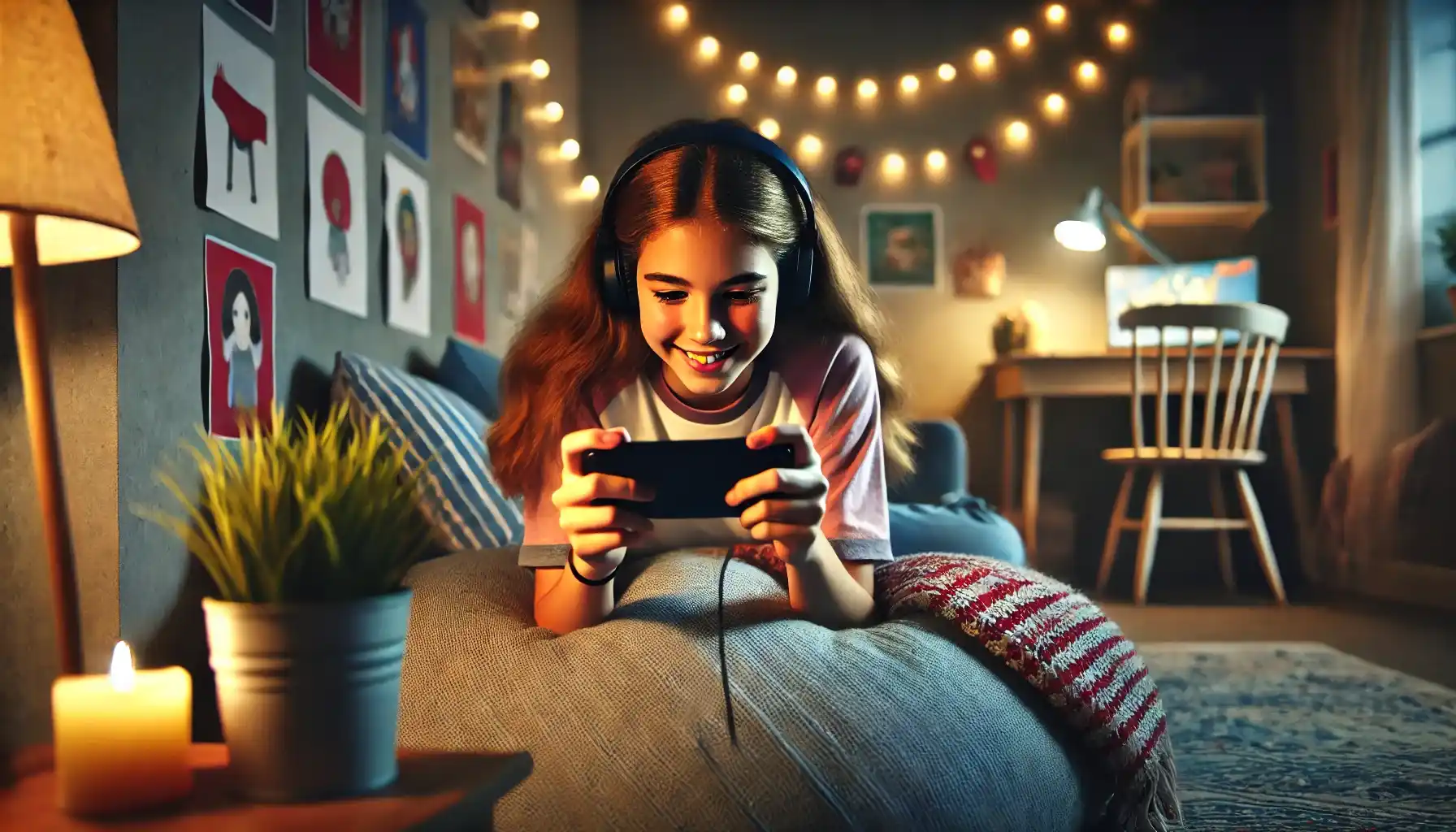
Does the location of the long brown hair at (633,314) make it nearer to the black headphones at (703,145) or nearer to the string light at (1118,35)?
the black headphones at (703,145)

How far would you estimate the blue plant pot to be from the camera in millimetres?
545

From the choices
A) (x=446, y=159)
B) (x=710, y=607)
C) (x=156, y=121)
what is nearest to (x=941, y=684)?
(x=710, y=607)

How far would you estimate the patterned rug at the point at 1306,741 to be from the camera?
1258mm

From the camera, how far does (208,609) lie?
56 centimetres

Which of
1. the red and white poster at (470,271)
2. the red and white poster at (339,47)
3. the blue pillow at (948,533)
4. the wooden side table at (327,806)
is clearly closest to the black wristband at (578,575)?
the wooden side table at (327,806)

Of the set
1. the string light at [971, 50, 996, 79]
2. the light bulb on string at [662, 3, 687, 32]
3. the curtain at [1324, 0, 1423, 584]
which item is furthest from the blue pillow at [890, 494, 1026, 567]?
the light bulb on string at [662, 3, 687, 32]

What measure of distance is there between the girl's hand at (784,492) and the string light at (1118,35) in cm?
352

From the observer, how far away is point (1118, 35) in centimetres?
383

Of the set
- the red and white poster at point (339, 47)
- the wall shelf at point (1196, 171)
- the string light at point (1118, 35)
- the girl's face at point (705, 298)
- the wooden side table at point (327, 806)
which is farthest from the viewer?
the string light at point (1118, 35)

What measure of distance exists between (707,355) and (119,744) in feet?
1.87

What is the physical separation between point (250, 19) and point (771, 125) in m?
2.64

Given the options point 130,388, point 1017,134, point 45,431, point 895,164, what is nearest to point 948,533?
point 130,388

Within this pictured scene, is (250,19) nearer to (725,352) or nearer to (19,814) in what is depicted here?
(725,352)

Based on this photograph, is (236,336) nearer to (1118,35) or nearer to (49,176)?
(49,176)
